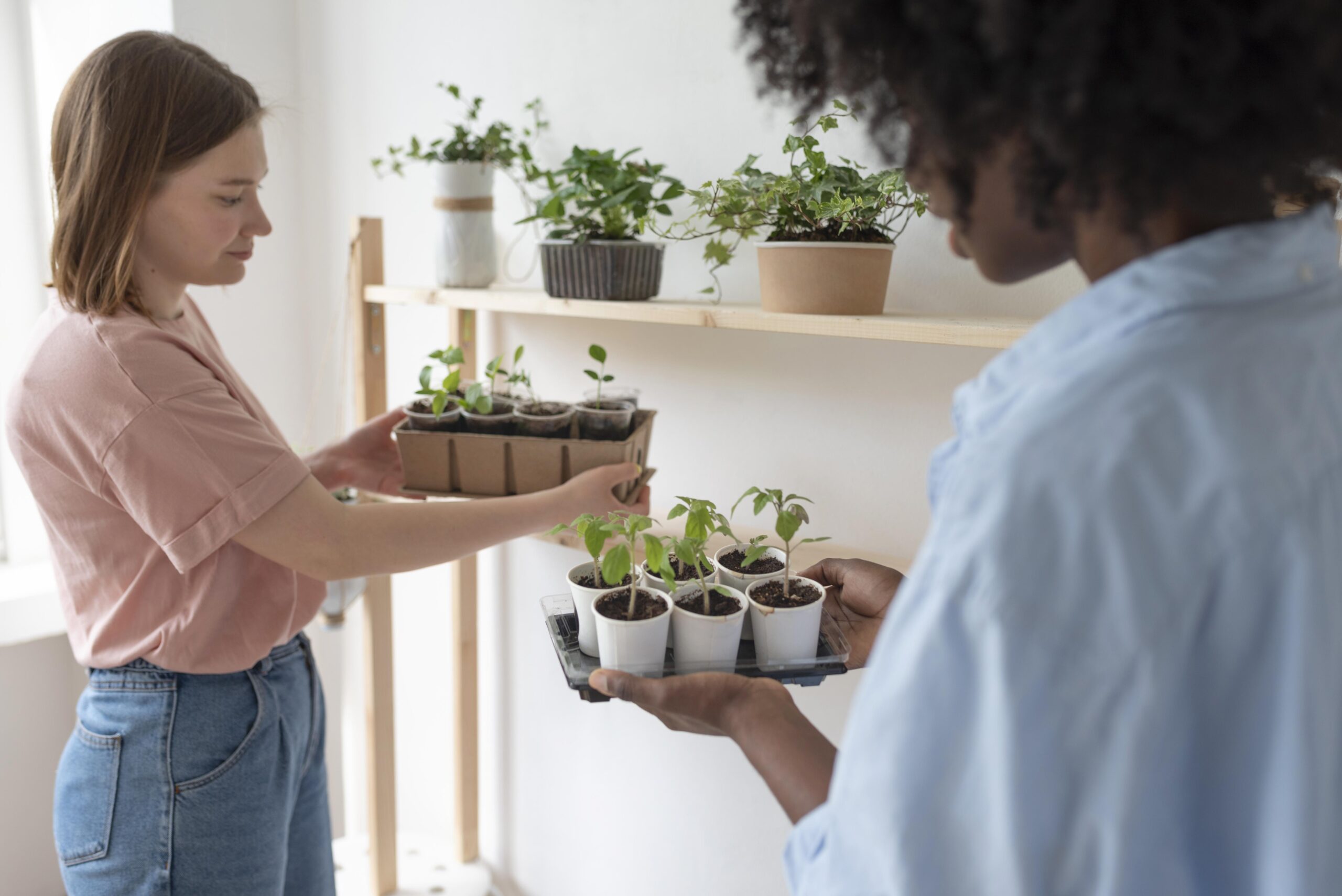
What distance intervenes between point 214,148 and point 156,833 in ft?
2.57

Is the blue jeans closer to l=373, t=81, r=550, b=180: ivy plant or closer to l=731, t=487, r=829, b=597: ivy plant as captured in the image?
l=731, t=487, r=829, b=597: ivy plant

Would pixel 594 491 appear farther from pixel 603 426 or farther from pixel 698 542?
pixel 698 542

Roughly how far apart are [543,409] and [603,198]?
1.02 ft

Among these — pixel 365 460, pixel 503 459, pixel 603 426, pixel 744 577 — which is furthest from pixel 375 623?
pixel 744 577

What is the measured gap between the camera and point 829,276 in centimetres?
120

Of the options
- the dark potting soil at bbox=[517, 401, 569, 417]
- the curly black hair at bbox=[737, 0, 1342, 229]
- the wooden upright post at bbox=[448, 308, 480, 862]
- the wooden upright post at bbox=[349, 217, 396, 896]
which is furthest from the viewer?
the wooden upright post at bbox=[448, 308, 480, 862]

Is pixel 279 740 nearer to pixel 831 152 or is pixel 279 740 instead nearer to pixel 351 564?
pixel 351 564

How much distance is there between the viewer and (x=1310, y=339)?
478 millimetres

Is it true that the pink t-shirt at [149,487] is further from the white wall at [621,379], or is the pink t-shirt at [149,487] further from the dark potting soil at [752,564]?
the white wall at [621,379]

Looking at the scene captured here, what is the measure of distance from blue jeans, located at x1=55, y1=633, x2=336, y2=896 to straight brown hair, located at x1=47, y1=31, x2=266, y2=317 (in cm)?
45

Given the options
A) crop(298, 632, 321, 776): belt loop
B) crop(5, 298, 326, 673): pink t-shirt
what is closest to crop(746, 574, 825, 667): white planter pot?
crop(5, 298, 326, 673): pink t-shirt

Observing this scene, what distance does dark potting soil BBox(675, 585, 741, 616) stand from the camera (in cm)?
108

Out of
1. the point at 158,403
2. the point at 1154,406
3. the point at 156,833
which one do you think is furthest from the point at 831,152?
the point at 156,833

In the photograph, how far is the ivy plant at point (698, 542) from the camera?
3.54 feet
